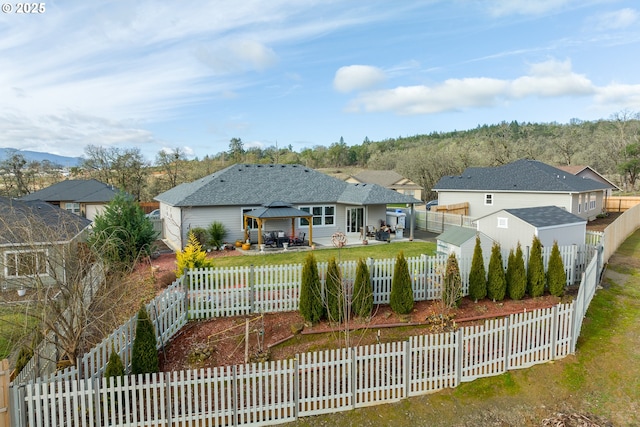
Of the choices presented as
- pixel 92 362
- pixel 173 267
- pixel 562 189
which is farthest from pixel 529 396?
pixel 562 189

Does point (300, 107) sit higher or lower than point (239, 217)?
higher

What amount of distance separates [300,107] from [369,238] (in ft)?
51.4

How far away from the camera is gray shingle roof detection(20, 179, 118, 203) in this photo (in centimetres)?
3453

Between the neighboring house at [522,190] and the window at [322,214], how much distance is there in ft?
42.4

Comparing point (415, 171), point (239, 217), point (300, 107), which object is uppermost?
point (300, 107)

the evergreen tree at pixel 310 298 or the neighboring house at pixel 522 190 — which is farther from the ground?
the neighboring house at pixel 522 190

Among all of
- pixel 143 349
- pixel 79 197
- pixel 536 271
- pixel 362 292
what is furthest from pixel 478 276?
pixel 79 197

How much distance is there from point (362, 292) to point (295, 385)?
4.04 metres

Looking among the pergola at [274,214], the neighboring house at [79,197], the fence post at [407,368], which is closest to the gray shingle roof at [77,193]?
the neighboring house at [79,197]

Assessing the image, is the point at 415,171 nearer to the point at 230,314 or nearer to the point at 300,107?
the point at 300,107

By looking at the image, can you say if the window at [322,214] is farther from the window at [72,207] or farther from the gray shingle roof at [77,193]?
the window at [72,207]

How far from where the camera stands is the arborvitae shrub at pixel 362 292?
10.4 m

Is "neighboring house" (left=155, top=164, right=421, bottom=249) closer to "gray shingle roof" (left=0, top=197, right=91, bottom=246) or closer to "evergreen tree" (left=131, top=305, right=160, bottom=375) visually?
"gray shingle roof" (left=0, top=197, right=91, bottom=246)

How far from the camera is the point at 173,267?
17859 mm
